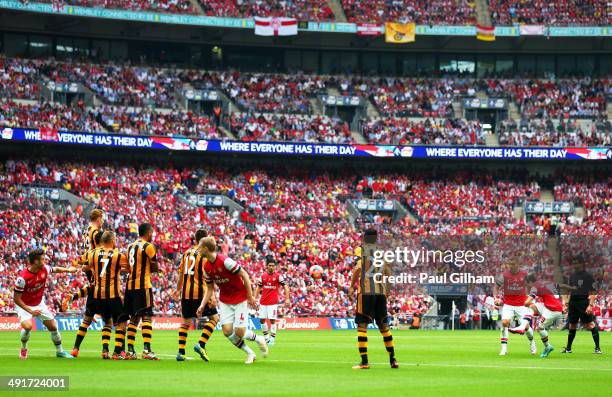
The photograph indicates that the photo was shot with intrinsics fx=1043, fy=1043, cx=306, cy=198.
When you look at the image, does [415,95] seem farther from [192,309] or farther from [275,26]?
[192,309]

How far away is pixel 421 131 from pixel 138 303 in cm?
5306

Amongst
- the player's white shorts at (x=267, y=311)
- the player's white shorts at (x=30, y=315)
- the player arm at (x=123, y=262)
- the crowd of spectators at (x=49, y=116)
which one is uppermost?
the crowd of spectators at (x=49, y=116)

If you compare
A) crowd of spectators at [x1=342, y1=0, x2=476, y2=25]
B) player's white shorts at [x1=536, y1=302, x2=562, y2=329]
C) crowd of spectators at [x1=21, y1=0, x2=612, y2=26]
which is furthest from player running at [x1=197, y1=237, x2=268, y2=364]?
crowd of spectators at [x1=342, y1=0, x2=476, y2=25]

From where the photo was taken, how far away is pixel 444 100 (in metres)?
77.2

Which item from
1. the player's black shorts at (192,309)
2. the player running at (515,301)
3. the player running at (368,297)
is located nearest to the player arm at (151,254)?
the player's black shorts at (192,309)

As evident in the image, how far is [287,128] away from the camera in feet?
235

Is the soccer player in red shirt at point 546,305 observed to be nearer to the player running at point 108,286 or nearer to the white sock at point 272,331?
the white sock at point 272,331

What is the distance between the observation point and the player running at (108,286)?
22.2 meters

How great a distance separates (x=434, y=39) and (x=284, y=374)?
206ft

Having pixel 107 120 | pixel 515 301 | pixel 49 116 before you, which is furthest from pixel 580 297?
pixel 107 120

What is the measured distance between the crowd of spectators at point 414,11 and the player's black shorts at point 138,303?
57.0 metres

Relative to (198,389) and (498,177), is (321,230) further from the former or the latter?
(198,389)

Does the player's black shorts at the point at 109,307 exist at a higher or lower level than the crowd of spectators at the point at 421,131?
lower

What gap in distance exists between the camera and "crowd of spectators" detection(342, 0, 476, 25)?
254 feet
